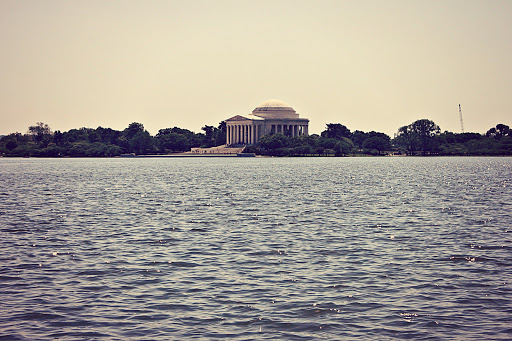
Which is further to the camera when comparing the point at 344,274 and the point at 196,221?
the point at 196,221

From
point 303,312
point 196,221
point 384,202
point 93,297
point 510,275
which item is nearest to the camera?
point 303,312

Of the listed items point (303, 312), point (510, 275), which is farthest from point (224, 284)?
point (510, 275)

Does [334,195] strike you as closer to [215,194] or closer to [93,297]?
[215,194]

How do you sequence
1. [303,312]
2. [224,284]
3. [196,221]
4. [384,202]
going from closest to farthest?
1. [303,312]
2. [224,284]
3. [196,221]
4. [384,202]

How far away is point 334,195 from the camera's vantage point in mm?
68812

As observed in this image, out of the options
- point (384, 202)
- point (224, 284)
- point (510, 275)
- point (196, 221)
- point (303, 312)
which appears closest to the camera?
point (303, 312)

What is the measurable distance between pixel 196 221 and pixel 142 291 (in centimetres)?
2078

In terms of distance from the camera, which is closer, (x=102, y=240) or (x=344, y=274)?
(x=344, y=274)

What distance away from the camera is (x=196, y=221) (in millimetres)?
43281

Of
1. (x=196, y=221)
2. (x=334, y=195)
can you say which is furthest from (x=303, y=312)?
(x=334, y=195)

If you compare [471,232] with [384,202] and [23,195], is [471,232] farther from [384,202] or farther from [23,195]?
[23,195]

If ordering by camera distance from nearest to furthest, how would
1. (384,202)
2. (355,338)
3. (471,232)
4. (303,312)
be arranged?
(355,338) → (303,312) → (471,232) → (384,202)

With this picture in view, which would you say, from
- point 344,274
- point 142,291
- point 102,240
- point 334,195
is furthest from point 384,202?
point 142,291

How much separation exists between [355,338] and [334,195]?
51607mm
